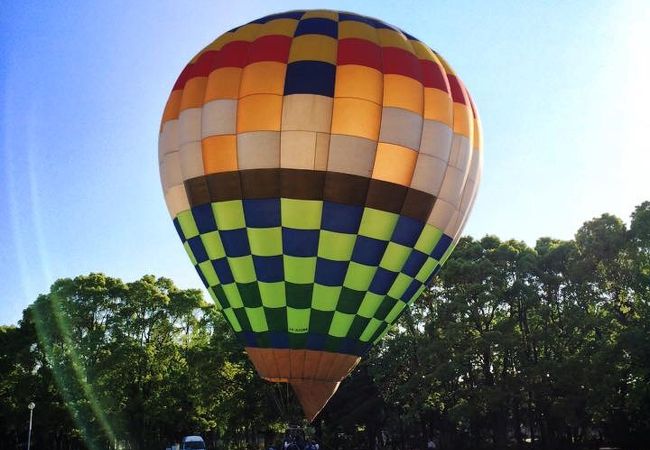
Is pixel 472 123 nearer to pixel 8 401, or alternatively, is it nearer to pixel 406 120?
pixel 406 120

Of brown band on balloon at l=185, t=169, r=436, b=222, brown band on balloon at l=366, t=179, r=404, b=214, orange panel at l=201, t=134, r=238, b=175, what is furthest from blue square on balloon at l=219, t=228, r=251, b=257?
brown band on balloon at l=366, t=179, r=404, b=214

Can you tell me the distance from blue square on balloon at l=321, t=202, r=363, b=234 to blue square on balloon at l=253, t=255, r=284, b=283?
3.82ft

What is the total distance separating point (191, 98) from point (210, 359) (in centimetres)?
2338

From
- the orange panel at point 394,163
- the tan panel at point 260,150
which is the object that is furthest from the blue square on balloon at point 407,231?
the tan panel at point 260,150

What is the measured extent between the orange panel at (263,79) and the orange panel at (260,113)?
131 millimetres

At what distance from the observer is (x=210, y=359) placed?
32.7 m

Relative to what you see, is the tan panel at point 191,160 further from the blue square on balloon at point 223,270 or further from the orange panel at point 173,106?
the blue square on balloon at point 223,270

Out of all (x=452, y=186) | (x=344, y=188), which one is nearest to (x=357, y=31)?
(x=344, y=188)

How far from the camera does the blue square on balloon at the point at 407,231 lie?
11570 millimetres

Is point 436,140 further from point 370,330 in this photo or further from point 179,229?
point 179,229

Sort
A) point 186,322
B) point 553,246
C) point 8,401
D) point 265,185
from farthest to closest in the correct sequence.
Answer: point 186,322, point 8,401, point 553,246, point 265,185

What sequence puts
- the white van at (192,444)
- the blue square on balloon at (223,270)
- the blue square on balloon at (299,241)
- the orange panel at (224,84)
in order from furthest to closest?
the white van at (192,444) → the blue square on balloon at (223,270) → the orange panel at (224,84) → the blue square on balloon at (299,241)

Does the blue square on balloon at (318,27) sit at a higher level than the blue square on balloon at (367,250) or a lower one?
higher

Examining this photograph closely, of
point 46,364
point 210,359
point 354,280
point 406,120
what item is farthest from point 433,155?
point 46,364
